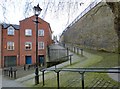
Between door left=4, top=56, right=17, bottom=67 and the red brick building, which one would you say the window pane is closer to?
the red brick building

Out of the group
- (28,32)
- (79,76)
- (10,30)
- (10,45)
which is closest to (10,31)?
(10,30)

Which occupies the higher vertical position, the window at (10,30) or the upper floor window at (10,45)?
the window at (10,30)

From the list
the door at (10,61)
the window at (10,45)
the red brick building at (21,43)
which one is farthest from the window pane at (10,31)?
the door at (10,61)

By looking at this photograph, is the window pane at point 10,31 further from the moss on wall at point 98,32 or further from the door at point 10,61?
the moss on wall at point 98,32

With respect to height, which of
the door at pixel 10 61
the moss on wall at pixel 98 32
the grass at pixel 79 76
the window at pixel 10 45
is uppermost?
the moss on wall at pixel 98 32

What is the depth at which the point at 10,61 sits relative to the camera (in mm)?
34594

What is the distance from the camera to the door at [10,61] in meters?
34.2

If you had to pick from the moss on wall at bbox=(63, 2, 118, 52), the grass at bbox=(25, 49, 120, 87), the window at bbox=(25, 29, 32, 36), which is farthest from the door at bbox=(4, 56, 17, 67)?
the grass at bbox=(25, 49, 120, 87)

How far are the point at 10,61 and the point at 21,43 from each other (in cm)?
362

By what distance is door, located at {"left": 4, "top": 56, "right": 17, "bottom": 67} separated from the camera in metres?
34.2

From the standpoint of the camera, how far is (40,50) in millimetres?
36750

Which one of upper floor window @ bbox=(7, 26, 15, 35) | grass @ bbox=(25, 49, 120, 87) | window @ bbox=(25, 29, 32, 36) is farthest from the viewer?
Answer: window @ bbox=(25, 29, 32, 36)

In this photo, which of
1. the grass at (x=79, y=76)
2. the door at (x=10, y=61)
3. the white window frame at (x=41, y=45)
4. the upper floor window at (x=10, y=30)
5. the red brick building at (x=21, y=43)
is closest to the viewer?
the grass at (x=79, y=76)

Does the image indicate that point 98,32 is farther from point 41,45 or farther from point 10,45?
point 10,45
